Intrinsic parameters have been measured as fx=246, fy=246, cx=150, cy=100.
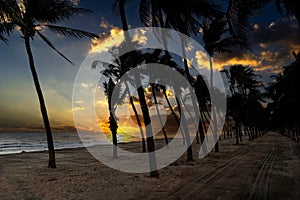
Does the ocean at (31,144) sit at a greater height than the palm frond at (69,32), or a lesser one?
lesser

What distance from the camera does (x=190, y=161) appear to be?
14.9m

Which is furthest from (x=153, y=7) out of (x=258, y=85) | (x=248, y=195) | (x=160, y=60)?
(x=258, y=85)

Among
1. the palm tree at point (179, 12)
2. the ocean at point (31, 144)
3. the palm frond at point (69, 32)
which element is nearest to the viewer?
the palm tree at point (179, 12)

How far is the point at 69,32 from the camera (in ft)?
39.8

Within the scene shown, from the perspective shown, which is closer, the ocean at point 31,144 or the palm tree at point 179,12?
the palm tree at point 179,12

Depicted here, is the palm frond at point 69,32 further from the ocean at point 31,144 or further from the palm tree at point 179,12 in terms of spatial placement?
the ocean at point 31,144

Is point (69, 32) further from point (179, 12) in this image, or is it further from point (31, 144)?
point (31, 144)

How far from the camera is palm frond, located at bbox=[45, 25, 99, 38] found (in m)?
11.1

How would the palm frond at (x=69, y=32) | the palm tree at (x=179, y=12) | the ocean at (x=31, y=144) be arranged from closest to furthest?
the palm tree at (x=179, y=12) → the palm frond at (x=69, y=32) → the ocean at (x=31, y=144)

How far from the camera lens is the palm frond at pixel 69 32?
11075 millimetres

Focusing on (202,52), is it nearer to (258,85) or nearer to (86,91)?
(86,91)

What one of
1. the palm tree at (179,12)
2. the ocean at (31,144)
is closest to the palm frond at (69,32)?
the palm tree at (179,12)

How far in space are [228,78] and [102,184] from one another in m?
31.3

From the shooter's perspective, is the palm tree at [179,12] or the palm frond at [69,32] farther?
the palm frond at [69,32]
